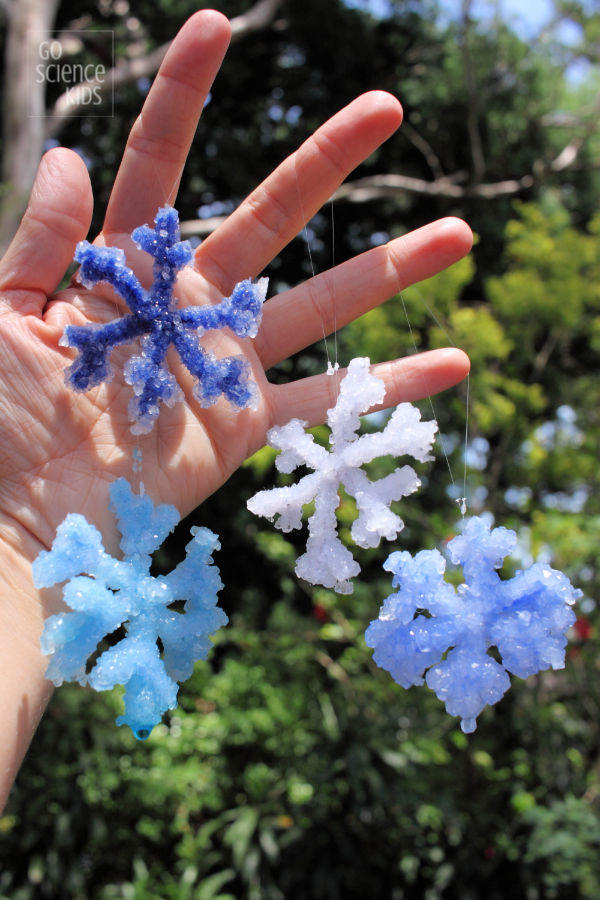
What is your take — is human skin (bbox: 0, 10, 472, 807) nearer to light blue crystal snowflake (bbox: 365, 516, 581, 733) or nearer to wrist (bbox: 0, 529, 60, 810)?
wrist (bbox: 0, 529, 60, 810)

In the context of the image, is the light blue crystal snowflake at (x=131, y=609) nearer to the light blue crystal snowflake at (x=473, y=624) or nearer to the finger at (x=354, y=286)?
the light blue crystal snowflake at (x=473, y=624)

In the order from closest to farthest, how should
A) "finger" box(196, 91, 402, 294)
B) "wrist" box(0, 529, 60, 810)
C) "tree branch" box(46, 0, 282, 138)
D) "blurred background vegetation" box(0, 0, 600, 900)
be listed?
"wrist" box(0, 529, 60, 810), "finger" box(196, 91, 402, 294), "blurred background vegetation" box(0, 0, 600, 900), "tree branch" box(46, 0, 282, 138)

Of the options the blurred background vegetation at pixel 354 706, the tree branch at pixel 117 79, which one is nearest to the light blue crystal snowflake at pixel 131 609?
the blurred background vegetation at pixel 354 706

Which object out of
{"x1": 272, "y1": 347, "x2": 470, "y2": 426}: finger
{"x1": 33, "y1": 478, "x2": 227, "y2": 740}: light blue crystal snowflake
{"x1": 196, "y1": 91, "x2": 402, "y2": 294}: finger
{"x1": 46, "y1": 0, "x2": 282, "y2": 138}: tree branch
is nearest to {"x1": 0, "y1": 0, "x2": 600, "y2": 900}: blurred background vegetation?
{"x1": 46, "y1": 0, "x2": 282, "y2": 138}: tree branch

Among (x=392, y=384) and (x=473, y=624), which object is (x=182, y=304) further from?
(x=473, y=624)

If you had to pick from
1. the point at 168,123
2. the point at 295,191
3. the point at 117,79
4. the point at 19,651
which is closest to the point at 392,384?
the point at 295,191
